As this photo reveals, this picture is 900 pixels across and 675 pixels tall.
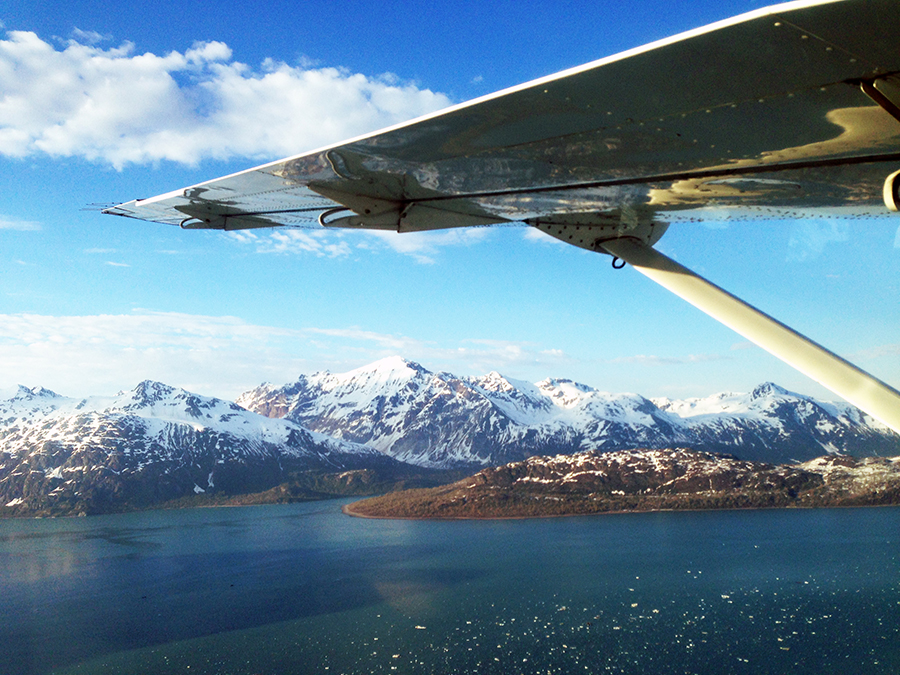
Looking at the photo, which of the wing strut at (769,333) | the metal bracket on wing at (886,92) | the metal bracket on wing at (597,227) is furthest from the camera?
the metal bracket on wing at (597,227)

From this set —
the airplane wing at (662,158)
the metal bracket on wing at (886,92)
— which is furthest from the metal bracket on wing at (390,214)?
the metal bracket on wing at (886,92)

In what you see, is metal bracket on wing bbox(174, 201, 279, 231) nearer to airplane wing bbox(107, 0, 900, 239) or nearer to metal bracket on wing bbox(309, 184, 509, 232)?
airplane wing bbox(107, 0, 900, 239)

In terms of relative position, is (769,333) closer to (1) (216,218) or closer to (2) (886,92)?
(2) (886,92)

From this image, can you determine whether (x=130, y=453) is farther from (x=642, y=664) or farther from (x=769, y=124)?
(x=769, y=124)

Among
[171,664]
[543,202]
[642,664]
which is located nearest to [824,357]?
[543,202]

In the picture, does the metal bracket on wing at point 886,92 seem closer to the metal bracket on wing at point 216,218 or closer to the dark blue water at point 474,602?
the metal bracket on wing at point 216,218

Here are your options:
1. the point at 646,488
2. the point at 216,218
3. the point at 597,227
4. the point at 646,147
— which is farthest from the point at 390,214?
the point at 646,488

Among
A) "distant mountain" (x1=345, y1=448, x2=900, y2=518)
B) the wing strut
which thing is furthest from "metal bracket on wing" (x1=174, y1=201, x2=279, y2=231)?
"distant mountain" (x1=345, y1=448, x2=900, y2=518)
